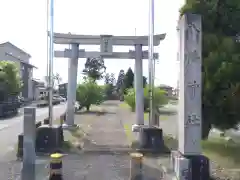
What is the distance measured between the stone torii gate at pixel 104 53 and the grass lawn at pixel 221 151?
3.22 meters

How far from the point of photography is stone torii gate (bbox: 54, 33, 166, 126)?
14789 mm

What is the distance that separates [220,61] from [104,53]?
22.7 ft

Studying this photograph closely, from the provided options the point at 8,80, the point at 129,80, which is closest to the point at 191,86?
the point at 8,80

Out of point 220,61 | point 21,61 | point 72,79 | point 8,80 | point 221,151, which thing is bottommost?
point 221,151

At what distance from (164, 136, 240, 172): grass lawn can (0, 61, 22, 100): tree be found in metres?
20.6

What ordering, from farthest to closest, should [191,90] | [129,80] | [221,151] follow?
[129,80], [221,151], [191,90]

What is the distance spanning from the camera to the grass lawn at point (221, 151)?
29.8ft

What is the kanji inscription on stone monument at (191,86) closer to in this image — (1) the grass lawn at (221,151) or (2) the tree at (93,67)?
(1) the grass lawn at (221,151)

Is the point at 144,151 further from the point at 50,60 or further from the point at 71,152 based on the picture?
the point at 50,60

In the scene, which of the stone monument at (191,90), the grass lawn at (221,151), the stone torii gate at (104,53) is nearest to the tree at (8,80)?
the stone torii gate at (104,53)

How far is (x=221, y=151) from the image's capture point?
1068cm

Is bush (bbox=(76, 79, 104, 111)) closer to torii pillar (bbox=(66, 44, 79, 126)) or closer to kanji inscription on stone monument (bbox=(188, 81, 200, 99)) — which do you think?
torii pillar (bbox=(66, 44, 79, 126))

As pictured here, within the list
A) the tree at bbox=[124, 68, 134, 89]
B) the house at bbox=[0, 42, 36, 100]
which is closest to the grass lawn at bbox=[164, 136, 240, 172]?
the house at bbox=[0, 42, 36, 100]

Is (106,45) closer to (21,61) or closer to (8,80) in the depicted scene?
(8,80)
